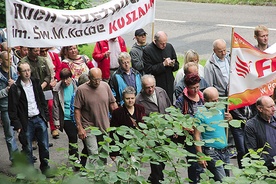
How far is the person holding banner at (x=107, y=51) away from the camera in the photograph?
417 inches

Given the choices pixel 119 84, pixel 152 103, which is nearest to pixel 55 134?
pixel 119 84

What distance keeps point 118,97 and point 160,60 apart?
3.35ft

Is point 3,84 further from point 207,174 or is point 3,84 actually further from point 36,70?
point 207,174

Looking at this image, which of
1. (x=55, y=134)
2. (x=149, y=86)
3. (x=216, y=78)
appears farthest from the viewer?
(x=55, y=134)

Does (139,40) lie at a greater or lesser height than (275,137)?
greater

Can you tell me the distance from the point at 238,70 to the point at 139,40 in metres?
2.34

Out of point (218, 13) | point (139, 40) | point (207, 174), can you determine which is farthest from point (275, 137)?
point (218, 13)

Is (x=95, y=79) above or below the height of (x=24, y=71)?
below

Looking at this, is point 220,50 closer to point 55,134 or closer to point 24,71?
point 24,71

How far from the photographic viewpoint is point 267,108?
7223 mm

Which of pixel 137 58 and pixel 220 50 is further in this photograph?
pixel 137 58

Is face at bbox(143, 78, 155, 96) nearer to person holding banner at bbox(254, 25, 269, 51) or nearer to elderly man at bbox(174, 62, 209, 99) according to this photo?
elderly man at bbox(174, 62, 209, 99)

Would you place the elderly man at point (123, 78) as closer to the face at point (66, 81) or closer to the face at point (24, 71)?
the face at point (66, 81)

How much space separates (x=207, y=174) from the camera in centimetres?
503
